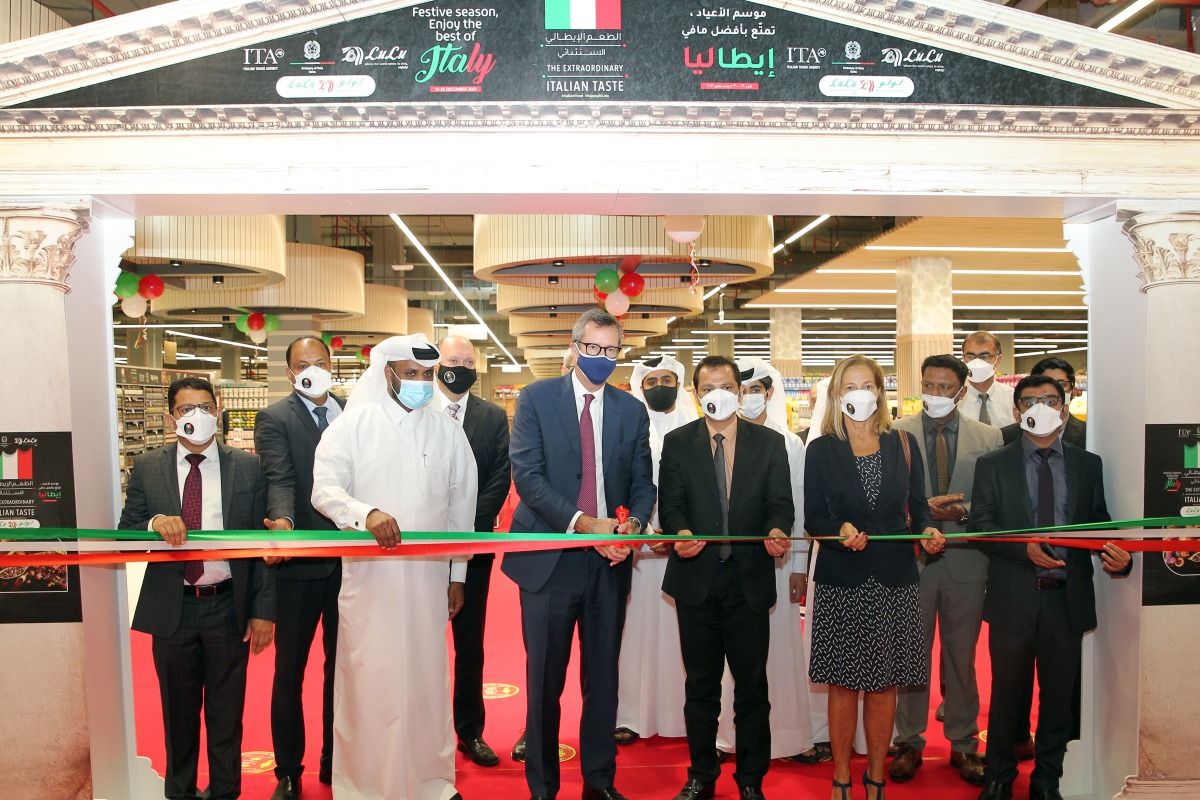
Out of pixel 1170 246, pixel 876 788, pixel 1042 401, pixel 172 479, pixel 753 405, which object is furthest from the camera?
pixel 753 405

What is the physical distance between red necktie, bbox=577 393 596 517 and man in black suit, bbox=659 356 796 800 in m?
0.29

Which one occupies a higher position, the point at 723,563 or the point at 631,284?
the point at 631,284

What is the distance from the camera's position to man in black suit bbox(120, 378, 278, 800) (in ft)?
11.1

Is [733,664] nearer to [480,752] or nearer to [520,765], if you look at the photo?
[520,765]

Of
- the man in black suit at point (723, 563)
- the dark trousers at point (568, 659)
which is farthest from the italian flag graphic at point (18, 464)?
the man in black suit at point (723, 563)

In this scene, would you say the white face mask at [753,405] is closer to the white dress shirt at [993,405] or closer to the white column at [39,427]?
the white dress shirt at [993,405]

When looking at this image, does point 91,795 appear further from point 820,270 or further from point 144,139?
point 820,270

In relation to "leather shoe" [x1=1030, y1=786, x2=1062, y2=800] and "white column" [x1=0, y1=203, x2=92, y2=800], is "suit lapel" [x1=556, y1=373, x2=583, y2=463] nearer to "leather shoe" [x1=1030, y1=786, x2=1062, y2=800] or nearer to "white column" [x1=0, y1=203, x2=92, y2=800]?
"white column" [x1=0, y1=203, x2=92, y2=800]

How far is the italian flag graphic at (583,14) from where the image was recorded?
12.3ft

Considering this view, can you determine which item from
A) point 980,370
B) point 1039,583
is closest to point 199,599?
point 1039,583

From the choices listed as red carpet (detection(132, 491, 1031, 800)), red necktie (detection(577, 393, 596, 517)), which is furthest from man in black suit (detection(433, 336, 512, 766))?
red necktie (detection(577, 393, 596, 517))

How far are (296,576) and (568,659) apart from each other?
4.02 feet

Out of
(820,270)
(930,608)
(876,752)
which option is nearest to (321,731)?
(876,752)

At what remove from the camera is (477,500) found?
4.34 m
